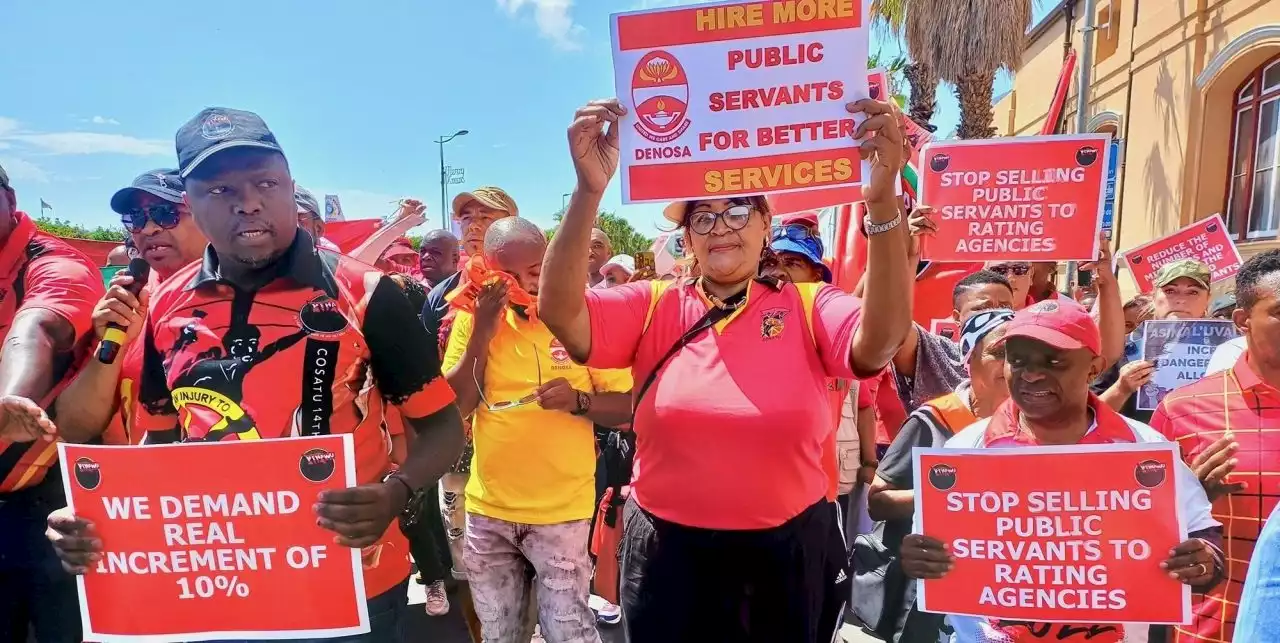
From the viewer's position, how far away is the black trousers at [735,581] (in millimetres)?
1839

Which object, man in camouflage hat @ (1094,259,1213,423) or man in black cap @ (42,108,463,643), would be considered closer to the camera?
man in black cap @ (42,108,463,643)

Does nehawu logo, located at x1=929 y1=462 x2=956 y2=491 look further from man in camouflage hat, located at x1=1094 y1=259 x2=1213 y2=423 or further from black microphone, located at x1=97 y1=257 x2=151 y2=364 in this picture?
man in camouflage hat, located at x1=1094 y1=259 x2=1213 y2=423

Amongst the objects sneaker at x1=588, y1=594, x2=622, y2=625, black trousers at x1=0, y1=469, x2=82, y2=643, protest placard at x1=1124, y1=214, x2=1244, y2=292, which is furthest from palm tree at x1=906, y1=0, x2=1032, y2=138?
black trousers at x1=0, y1=469, x2=82, y2=643

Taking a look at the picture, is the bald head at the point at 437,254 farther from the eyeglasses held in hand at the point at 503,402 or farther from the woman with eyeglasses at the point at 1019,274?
the woman with eyeglasses at the point at 1019,274

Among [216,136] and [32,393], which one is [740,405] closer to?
[216,136]

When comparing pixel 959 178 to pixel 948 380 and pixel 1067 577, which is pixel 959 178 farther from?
pixel 1067 577

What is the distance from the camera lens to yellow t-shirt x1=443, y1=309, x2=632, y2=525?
2.76 meters

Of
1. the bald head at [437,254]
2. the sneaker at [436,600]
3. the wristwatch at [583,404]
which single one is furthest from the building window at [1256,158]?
the sneaker at [436,600]

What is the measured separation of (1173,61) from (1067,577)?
11717 mm

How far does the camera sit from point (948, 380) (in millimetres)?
2959

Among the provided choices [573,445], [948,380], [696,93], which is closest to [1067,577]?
[948,380]

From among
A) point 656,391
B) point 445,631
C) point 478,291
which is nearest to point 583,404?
point 478,291

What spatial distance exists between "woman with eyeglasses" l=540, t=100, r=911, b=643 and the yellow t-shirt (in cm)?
84

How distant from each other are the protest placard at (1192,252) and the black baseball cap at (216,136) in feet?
17.2
